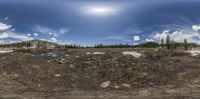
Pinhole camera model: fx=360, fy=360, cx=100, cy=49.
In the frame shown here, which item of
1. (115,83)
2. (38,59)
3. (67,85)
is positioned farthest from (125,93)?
(38,59)

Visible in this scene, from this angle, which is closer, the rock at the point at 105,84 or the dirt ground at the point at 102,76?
the dirt ground at the point at 102,76

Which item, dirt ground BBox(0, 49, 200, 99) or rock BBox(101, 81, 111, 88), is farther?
rock BBox(101, 81, 111, 88)

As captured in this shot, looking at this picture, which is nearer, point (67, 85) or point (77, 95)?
point (77, 95)

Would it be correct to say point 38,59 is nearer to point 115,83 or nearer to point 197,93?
point 115,83

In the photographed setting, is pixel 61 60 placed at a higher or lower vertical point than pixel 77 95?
higher

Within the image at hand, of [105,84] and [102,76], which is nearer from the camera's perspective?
[105,84]

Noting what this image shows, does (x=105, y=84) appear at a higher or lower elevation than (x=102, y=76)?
lower

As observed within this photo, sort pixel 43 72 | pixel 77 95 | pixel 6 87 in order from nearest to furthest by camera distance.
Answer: pixel 77 95 → pixel 6 87 → pixel 43 72

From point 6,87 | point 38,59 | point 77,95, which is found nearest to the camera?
point 77,95
